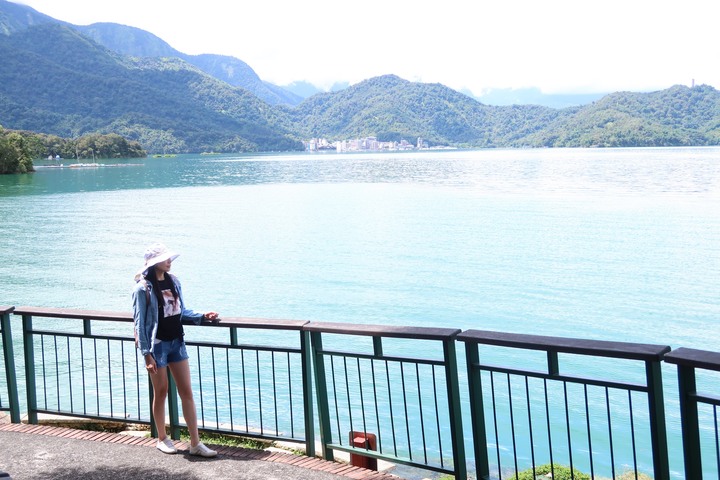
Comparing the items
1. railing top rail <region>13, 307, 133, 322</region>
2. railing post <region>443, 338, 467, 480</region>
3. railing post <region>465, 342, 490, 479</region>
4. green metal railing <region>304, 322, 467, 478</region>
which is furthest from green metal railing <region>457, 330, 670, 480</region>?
railing top rail <region>13, 307, 133, 322</region>

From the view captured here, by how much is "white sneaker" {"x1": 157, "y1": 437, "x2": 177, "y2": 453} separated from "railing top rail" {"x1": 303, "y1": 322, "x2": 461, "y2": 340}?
1.63m

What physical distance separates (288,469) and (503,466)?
6.84m

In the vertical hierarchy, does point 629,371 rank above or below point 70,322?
below

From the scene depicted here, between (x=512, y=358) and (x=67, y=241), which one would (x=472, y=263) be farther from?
(x=67, y=241)

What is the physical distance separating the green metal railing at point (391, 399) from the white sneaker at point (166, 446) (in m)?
1.31

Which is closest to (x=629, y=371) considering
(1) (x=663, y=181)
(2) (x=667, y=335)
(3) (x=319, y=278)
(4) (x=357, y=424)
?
(2) (x=667, y=335)

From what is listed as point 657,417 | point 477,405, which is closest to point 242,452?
point 477,405

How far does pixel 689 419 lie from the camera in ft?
13.6

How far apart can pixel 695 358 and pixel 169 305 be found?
4051mm

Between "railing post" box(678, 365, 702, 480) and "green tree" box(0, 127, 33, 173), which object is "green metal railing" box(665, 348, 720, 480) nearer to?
"railing post" box(678, 365, 702, 480)

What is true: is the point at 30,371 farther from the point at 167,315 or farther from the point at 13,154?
the point at 13,154

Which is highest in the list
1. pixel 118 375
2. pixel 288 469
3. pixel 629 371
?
pixel 288 469

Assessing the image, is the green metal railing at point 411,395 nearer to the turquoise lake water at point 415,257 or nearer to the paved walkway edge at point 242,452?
the paved walkway edge at point 242,452

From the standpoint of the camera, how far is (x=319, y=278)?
33.9 meters
